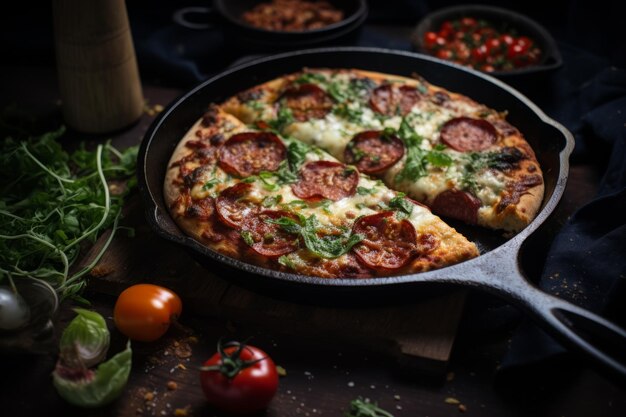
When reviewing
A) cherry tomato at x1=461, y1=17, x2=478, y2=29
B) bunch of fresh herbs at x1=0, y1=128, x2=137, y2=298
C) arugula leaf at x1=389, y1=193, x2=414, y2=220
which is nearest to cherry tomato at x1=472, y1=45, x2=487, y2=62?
cherry tomato at x1=461, y1=17, x2=478, y2=29

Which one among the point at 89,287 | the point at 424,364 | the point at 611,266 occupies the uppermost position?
the point at 611,266

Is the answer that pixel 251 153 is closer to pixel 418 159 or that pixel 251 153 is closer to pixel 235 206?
pixel 235 206

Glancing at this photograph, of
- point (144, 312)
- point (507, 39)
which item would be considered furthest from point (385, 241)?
point (507, 39)

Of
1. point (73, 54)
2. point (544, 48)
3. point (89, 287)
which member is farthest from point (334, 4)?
point (89, 287)

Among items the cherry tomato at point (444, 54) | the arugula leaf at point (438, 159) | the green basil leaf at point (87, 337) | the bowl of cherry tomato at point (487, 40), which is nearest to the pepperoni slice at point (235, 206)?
the green basil leaf at point (87, 337)

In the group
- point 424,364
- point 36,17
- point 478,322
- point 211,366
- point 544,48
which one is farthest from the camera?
point 36,17

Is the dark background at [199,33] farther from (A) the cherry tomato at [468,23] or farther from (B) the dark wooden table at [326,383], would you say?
(B) the dark wooden table at [326,383]

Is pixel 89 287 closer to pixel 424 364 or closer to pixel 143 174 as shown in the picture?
pixel 143 174
